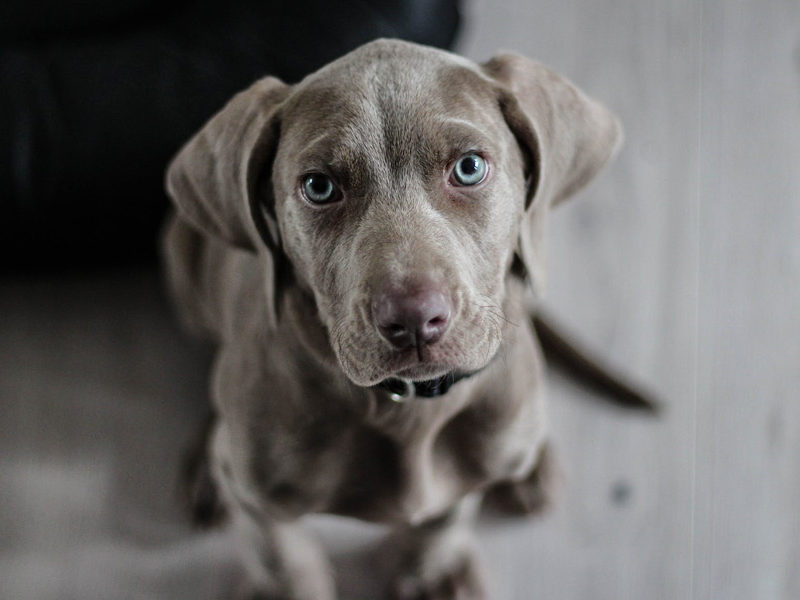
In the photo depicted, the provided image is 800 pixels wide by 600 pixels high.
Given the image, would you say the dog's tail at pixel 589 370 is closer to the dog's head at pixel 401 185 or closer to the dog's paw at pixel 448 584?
the dog's paw at pixel 448 584

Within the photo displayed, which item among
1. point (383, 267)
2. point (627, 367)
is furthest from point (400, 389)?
point (627, 367)

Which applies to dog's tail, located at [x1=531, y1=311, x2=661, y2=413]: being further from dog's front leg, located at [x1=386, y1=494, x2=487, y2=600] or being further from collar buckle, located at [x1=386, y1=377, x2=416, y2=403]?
collar buckle, located at [x1=386, y1=377, x2=416, y2=403]

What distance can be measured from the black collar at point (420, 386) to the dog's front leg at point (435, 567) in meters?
0.61

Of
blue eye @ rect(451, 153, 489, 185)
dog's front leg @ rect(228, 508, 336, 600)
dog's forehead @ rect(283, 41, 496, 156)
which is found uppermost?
dog's forehead @ rect(283, 41, 496, 156)

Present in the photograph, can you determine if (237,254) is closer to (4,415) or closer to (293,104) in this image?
(293,104)

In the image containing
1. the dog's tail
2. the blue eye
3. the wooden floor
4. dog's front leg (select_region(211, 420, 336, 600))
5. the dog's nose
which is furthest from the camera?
the dog's tail

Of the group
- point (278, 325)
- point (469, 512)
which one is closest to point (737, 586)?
point (469, 512)

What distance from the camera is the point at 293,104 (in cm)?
123

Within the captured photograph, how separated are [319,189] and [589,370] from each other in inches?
44.5

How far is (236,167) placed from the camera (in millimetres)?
1278

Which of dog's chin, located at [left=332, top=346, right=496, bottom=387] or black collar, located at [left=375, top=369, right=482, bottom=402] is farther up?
dog's chin, located at [left=332, top=346, right=496, bottom=387]

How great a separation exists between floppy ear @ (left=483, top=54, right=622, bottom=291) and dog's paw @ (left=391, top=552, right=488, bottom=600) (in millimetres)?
842

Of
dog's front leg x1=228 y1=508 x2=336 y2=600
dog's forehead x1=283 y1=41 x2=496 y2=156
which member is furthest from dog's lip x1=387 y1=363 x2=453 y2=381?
dog's front leg x1=228 y1=508 x2=336 y2=600

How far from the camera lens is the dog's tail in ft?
6.84
